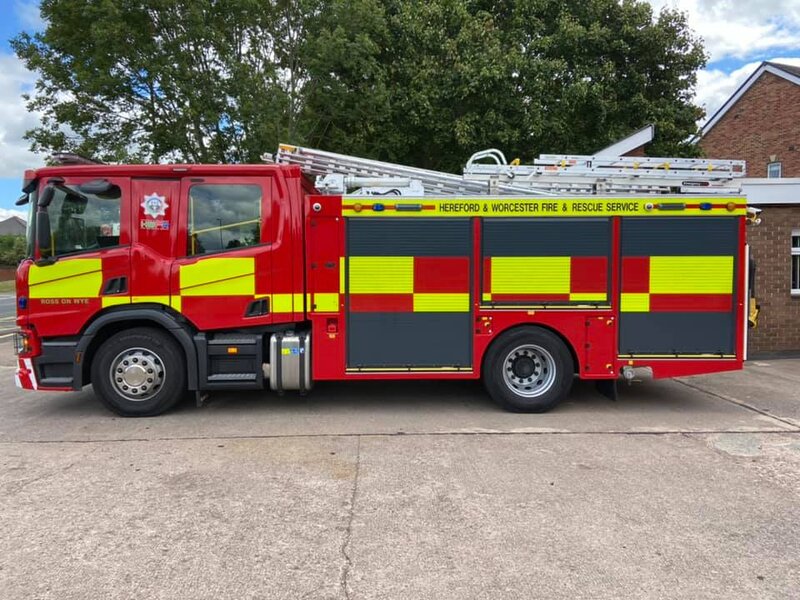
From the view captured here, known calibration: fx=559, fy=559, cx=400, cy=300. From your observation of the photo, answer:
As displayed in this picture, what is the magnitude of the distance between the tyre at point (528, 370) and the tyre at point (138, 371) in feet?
11.3

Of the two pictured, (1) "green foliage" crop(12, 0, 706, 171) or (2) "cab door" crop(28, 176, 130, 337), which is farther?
(1) "green foliage" crop(12, 0, 706, 171)

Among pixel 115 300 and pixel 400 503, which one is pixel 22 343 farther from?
pixel 400 503

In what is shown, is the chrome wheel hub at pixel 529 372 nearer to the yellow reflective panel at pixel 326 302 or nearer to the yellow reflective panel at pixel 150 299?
the yellow reflective panel at pixel 326 302

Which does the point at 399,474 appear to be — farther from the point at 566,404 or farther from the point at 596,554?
the point at 566,404

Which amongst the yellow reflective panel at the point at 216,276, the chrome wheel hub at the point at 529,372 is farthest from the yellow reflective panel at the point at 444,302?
the yellow reflective panel at the point at 216,276

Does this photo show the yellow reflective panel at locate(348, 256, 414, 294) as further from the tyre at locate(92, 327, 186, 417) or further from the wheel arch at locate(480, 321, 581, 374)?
the tyre at locate(92, 327, 186, 417)

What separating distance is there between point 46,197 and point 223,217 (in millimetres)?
1710

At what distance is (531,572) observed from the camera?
304 centimetres

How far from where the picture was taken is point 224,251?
6020mm

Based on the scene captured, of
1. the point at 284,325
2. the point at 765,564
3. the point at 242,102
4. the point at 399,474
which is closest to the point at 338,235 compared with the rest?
the point at 284,325

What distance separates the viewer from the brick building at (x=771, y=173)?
34.1ft

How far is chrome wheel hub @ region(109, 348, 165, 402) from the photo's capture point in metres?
5.99

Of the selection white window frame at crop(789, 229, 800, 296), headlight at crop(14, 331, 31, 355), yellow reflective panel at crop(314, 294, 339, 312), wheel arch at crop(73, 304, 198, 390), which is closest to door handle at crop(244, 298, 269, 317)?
yellow reflective panel at crop(314, 294, 339, 312)

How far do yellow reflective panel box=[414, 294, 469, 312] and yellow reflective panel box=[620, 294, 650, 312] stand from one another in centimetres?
173
